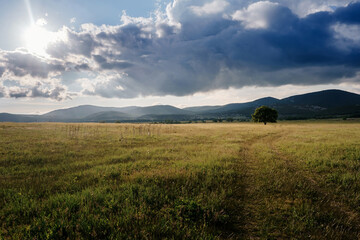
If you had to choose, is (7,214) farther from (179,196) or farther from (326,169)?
(326,169)

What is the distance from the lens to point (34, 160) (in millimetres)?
11453

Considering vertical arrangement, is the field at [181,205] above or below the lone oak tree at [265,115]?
below

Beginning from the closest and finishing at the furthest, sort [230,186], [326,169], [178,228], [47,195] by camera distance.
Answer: [178,228]
[47,195]
[230,186]
[326,169]

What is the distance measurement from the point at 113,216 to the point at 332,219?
6.91 metres

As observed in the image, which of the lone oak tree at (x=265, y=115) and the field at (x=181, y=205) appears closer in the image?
the field at (x=181, y=205)

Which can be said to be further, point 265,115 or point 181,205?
point 265,115

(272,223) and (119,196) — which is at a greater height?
(119,196)

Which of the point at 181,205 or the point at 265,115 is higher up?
the point at 265,115

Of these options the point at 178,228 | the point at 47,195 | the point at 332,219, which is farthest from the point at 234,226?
the point at 47,195

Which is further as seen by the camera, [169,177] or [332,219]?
[169,177]

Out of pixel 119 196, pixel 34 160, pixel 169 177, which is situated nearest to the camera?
pixel 119 196

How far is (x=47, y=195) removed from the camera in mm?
6363

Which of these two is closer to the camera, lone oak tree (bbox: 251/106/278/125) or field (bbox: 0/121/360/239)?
field (bbox: 0/121/360/239)

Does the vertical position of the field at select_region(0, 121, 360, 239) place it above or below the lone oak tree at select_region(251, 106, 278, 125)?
below
